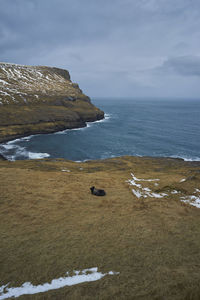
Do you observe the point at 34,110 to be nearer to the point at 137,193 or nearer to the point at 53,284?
the point at 137,193

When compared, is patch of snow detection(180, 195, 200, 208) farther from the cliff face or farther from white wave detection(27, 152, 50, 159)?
the cliff face

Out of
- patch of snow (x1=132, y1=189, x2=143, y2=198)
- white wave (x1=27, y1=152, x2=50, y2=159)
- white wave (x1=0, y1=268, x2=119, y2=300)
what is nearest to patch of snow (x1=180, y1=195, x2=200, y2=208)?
patch of snow (x1=132, y1=189, x2=143, y2=198)

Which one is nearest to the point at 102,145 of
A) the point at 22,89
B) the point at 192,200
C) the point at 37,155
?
the point at 37,155

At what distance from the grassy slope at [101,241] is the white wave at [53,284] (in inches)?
11.7

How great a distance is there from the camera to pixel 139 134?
117750 millimetres

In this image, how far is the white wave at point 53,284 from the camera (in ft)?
33.2

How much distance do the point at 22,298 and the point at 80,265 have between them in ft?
12.2

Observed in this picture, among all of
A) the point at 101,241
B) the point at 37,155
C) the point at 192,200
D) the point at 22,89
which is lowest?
the point at 37,155

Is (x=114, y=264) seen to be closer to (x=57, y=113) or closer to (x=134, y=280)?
(x=134, y=280)

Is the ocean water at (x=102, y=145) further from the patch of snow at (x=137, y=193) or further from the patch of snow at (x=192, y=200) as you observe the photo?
the patch of snow at (x=192, y=200)

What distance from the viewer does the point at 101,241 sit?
14555 millimetres

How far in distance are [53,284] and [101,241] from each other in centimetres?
487

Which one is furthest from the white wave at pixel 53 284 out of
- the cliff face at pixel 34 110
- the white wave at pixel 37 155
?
the cliff face at pixel 34 110

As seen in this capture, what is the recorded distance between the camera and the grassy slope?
10.2m
